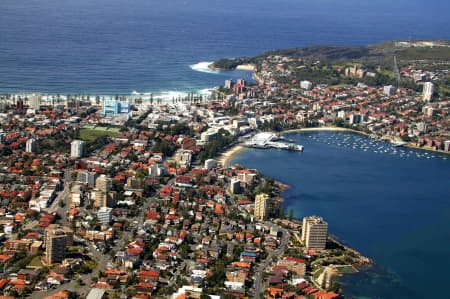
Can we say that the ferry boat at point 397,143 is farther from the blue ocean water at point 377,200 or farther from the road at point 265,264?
the road at point 265,264

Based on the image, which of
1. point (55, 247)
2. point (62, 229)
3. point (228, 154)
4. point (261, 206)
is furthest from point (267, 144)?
point (55, 247)

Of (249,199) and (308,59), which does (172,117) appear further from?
(308,59)

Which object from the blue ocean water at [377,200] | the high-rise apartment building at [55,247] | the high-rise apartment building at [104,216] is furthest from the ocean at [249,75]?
the high-rise apartment building at [55,247]

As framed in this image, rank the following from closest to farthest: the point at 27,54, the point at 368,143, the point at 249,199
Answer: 1. the point at 249,199
2. the point at 368,143
3. the point at 27,54

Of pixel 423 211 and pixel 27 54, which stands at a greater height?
pixel 27 54

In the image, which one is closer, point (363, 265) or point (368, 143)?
point (363, 265)

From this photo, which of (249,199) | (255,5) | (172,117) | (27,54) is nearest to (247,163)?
(249,199)
